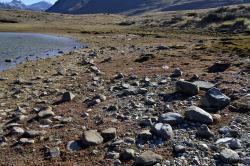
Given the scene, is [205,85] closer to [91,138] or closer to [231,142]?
[231,142]

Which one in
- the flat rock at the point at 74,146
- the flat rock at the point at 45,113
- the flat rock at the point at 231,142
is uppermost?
the flat rock at the point at 74,146

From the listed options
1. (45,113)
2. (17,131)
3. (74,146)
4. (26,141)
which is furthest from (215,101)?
(17,131)

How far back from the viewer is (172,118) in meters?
20.7

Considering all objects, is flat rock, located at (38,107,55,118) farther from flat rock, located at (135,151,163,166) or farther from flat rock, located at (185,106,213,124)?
flat rock, located at (135,151,163,166)

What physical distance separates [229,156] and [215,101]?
23.1 ft

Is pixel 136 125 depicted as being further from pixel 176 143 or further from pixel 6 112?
pixel 6 112

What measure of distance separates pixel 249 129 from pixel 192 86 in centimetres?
702

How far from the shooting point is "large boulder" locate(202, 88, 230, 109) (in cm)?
2319

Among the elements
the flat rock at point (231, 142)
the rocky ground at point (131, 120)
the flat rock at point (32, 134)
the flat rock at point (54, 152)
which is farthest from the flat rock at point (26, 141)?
the flat rock at point (231, 142)

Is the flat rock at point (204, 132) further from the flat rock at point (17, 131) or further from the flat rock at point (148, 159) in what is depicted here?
the flat rock at point (17, 131)

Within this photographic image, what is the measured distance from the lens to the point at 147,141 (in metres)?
18.7

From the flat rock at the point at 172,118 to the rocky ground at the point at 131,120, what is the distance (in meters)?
0.05

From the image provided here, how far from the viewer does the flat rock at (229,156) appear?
53.8 feet

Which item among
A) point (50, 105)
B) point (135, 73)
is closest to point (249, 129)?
point (50, 105)
